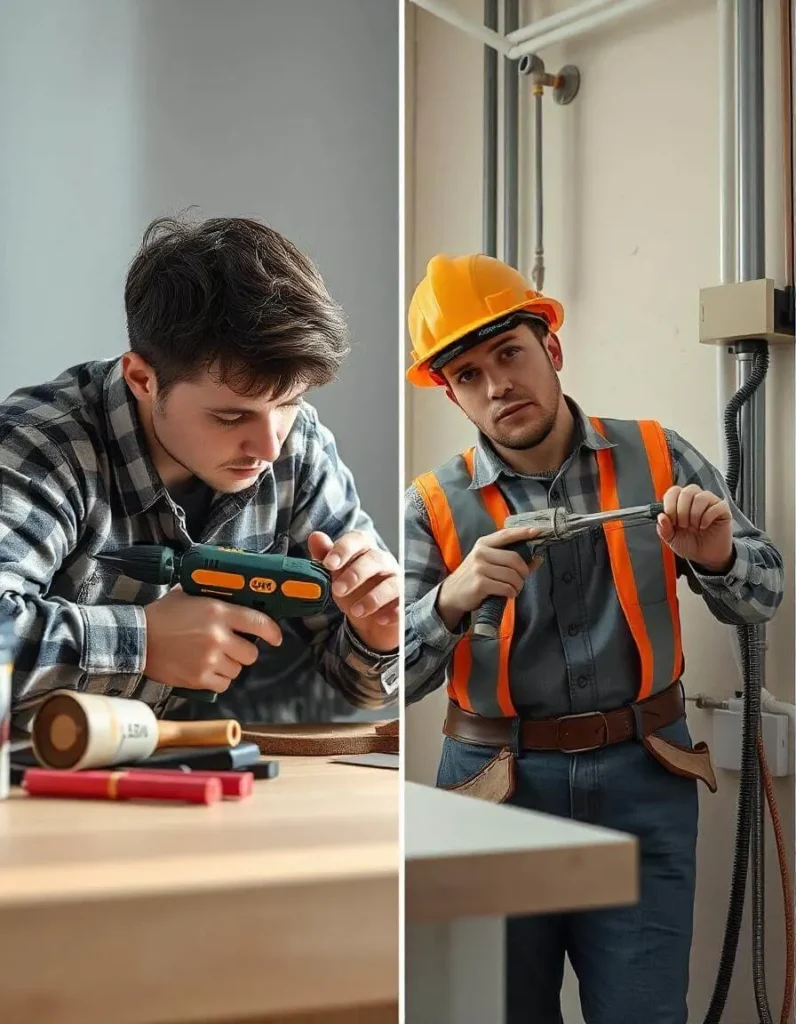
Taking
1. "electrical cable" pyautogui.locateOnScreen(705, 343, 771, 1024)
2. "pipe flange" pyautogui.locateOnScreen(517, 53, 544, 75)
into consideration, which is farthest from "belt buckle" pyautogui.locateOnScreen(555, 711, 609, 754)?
"pipe flange" pyautogui.locateOnScreen(517, 53, 544, 75)

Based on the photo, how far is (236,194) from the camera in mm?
678

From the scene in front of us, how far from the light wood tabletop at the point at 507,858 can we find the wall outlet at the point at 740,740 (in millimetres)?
90

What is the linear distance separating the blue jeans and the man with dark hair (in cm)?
14

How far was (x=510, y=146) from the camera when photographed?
760 mm

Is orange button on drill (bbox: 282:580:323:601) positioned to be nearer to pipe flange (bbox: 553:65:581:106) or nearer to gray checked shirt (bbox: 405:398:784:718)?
gray checked shirt (bbox: 405:398:784:718)

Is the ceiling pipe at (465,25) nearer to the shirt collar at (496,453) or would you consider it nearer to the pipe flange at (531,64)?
the pipe flange at (531,64)

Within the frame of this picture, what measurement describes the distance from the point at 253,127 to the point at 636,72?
0.89ft


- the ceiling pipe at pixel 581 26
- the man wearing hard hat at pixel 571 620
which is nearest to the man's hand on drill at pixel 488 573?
the man wearing hard hat at pixel 571 620

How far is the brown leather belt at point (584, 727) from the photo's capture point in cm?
68

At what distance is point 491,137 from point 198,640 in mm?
421

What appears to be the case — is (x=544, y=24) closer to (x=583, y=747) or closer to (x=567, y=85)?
(x=567, y=85)

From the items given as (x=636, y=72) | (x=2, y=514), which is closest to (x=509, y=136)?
(x=636, y=72)

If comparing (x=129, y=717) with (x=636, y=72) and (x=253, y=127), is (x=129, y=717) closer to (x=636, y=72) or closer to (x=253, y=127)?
(x=253, y=127)

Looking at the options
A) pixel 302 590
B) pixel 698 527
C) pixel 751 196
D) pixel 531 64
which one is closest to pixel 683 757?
pixel 698 527
